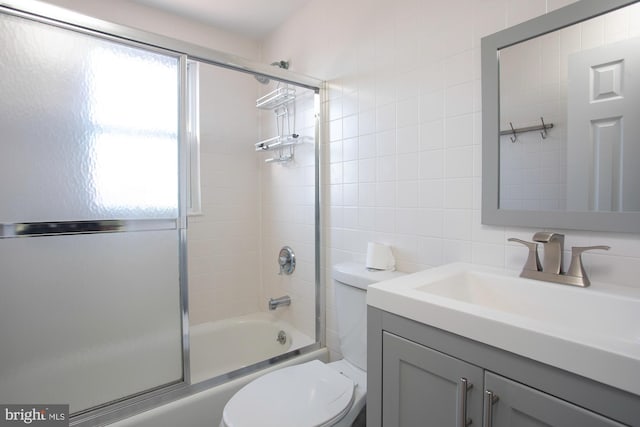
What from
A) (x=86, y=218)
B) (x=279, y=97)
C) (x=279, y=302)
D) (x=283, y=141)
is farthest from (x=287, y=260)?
(x=86, y=218)

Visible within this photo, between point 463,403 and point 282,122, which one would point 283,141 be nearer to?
point 282,122

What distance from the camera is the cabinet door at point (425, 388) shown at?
2.47 feet

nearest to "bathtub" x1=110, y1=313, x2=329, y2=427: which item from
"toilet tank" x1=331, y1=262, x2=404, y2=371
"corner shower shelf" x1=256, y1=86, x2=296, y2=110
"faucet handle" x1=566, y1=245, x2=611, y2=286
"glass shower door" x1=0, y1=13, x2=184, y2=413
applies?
"glass shower door" x1=0, y1=13, x2=184, y2=413

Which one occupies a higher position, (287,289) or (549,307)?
(549,307)

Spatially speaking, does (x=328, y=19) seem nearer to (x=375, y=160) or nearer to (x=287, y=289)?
(x=375, y=160)

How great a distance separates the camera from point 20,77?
1.14 metres

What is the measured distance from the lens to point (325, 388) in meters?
1.28

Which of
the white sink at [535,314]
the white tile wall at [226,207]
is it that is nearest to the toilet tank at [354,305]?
the white sink at [535,314]

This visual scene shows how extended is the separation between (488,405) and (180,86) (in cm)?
158

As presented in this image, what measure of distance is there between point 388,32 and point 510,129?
769 millimetres

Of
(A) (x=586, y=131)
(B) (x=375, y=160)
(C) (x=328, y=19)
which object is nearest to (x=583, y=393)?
(A) (x=586, y=131)

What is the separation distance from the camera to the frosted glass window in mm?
1146

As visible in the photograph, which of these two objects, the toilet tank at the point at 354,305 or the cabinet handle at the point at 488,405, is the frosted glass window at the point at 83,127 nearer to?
the toilet tank at the point at 354,305

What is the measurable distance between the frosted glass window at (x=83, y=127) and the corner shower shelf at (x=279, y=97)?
0.76 meters
